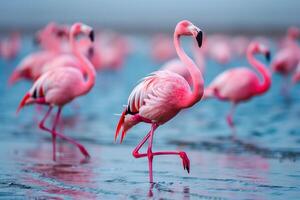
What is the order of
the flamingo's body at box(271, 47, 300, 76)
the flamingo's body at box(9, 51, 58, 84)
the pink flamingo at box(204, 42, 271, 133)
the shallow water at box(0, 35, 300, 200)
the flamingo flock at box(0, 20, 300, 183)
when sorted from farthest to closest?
the flamingo's body at box(271, 47, 300, 76) → the flamingo's body at box(9, 51, 58, 84) → the pink flamingo at box(204, 42, 271, 133) → the flamingo flock at box(0, 20, 300, 183) → the shallow water at box(0, 35, 300, 200)

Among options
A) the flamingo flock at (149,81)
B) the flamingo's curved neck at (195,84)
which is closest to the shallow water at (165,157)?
the flamingo flock at (149,81)

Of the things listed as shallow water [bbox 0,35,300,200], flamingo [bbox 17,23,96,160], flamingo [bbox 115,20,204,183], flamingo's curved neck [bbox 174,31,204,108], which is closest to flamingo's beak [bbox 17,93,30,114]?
flamingo [bbox 17,23,96,160]

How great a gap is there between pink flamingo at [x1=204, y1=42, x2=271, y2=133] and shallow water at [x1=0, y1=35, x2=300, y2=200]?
45 cm

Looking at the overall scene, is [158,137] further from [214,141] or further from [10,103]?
[10,103]

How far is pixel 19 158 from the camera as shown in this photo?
8.08 m

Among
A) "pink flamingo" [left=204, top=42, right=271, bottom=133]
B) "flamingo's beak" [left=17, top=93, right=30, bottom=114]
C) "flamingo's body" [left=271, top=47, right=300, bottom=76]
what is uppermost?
"flamingo's body" [left=271, top=47, right=300, bottom=76]

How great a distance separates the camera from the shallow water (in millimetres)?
6285

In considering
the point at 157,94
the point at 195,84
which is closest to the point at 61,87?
the point at 157,94

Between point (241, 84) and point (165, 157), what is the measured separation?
3.16m

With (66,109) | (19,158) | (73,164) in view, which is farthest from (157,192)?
(66,109)

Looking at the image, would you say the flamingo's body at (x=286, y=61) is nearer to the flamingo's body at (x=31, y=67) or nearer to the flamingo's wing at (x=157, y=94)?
the flamingo's body at (x=31, y=67)

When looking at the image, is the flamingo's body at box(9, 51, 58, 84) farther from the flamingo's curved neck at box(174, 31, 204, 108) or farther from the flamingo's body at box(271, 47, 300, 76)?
the flamingo's curved neck at box(174, 31, 204, 108)

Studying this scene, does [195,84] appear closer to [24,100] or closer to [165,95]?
[165,95]

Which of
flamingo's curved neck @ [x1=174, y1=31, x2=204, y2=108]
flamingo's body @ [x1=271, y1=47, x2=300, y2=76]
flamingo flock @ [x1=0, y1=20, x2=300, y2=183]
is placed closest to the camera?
flamingo's curved neck @ [x1=174, y1=31, x2=204, y2=108]
